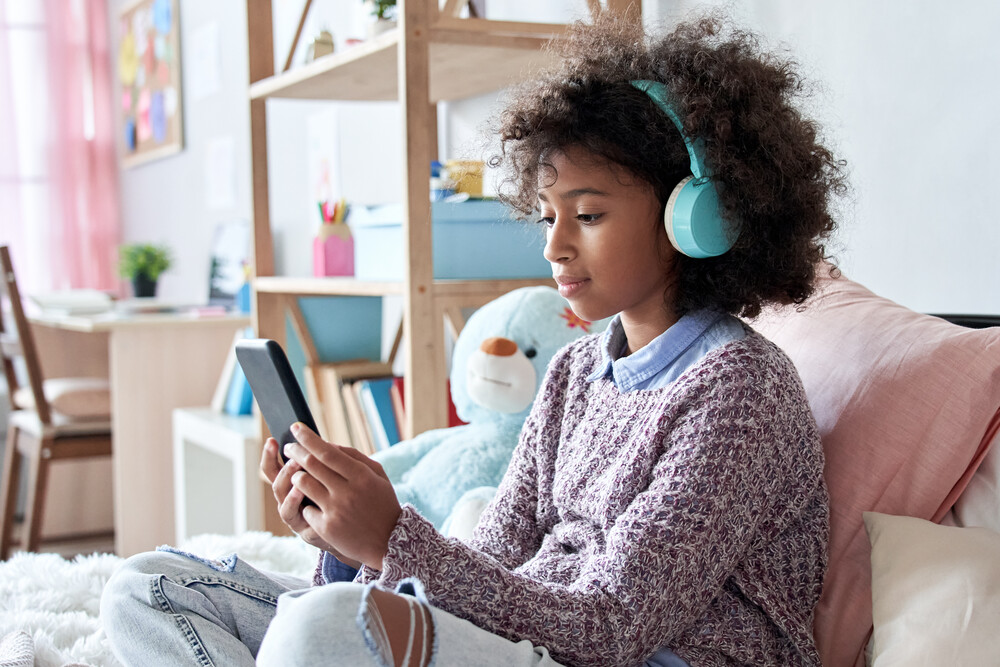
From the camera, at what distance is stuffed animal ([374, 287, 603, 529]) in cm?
127

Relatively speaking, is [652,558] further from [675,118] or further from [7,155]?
[7,155]

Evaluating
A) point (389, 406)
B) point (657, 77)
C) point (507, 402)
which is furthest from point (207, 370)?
point (657, 77)

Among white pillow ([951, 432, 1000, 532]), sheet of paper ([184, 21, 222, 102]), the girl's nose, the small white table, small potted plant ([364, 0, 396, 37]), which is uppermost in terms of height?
sheet of paper ([184, 21, 222, 102])

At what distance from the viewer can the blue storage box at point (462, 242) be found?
1471 millimetres

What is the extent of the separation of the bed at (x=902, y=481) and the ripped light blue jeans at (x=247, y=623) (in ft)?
0.55

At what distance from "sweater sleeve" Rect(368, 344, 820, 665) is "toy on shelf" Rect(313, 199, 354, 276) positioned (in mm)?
1154

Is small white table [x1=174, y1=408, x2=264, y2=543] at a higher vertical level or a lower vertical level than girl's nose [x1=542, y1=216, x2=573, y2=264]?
lower

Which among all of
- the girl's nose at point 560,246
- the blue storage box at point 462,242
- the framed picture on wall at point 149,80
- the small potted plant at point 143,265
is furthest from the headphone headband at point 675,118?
the framed picture on wall at point 149,80

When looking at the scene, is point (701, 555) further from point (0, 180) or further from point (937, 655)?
point (0, 180)

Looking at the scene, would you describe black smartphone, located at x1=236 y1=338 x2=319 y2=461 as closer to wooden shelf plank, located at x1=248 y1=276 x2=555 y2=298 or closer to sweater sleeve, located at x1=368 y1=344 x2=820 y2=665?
sweater sleeve, located at x1=368 y1=344 x2=820 y2=665

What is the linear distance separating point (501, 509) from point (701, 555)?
30cm

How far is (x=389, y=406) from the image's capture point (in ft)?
→ 5.65

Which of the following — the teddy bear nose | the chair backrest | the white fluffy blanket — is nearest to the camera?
the white fluffy blanket

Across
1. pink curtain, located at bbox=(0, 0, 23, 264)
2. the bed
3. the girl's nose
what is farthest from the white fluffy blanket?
pink curtain, located at bbox=(0, 0, 23, 264)
